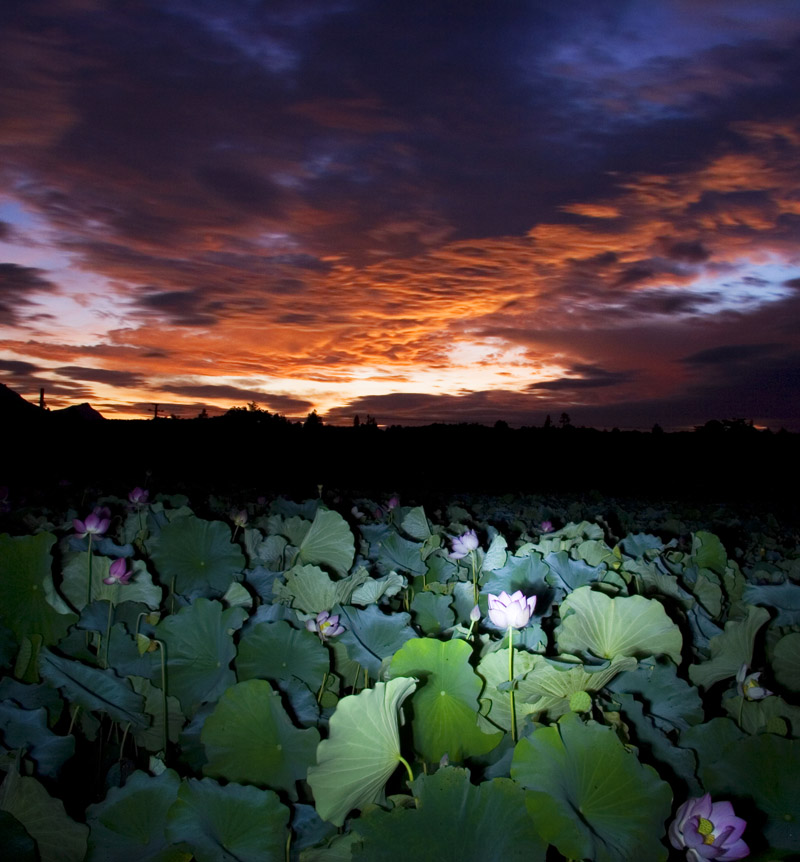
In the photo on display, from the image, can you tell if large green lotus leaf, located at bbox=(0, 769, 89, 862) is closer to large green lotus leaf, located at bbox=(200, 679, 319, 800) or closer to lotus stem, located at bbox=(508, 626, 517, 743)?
large green lotus leaf, located at bbox=(200, 679, 319, 800)

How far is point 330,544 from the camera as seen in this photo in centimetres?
186

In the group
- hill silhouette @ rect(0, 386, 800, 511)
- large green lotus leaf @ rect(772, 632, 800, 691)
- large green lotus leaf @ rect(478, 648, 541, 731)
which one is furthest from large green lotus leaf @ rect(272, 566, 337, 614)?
hill silhouette @ rect(0, 386, 800, 511)

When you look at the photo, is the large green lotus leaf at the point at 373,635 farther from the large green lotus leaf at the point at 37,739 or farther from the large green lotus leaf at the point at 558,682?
the large green lotus leaf at the point at 37,739

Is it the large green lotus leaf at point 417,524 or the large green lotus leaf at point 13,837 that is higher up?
the large green lotus leaf at point 417,524

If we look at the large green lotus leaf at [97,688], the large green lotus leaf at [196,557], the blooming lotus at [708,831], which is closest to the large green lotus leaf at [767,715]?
the blooming lotus at [708,831]

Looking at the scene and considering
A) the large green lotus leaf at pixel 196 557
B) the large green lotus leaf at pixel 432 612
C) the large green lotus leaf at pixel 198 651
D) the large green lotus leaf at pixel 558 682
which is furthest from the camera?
the large green lotus leaf at pixel 196 557

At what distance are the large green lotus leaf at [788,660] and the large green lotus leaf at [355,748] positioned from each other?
815 millimetres

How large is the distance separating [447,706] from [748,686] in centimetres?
54

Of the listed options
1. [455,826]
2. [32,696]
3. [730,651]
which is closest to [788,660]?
[730,651]

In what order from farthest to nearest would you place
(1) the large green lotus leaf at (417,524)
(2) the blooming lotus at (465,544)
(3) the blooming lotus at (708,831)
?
(1) the large green lotus leaf at (417,524), (2) the blooming lotus at (465,544), (3) the blooming lotus at (708,831)

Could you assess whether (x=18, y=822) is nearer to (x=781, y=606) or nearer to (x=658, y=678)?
(x=658, y=678)

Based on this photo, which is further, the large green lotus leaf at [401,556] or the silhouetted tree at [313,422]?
the silhouetted tree at [313,422]

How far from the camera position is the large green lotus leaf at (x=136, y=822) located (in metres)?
0.96

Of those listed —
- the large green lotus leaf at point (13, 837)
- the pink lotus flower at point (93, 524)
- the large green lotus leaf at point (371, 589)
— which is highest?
the pink lotus flower at point (93, 524)
